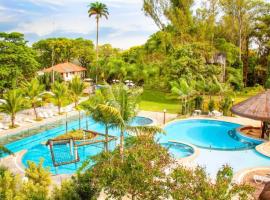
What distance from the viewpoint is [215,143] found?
2073 centimetres

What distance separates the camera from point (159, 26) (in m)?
42.0

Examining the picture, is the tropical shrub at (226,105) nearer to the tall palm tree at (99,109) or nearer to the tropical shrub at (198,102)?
the tropical shrub at (198,102)

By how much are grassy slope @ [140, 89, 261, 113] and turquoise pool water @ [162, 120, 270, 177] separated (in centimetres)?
411

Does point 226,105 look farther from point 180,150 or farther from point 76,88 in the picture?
point 76,88

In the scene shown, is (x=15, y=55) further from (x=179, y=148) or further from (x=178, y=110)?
(x=179, y=148)

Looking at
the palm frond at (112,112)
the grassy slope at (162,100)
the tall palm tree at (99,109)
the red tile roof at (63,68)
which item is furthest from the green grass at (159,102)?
the palm frond at (112,112)

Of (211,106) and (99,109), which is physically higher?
(99,109)

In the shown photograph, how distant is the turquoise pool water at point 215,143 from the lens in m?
16.3

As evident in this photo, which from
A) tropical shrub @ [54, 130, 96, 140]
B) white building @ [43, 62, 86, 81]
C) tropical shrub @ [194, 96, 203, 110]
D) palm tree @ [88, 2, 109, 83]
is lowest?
tropical shrub @ [54, 130, 96, 140]

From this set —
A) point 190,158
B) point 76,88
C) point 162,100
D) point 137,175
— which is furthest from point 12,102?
point 162,100

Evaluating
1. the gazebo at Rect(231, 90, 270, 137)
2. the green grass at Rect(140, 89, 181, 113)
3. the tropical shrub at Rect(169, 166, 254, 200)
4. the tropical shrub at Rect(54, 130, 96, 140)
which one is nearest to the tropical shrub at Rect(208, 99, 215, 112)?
the green grass at Rect(140, 89, 181, 113)

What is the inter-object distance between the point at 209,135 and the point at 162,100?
11790 millimetres

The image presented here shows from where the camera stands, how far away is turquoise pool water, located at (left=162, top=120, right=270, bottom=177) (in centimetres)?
1633

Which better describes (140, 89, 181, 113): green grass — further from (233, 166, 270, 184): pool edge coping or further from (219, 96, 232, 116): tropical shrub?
(233, 166, 270, 184): pool edge coping
